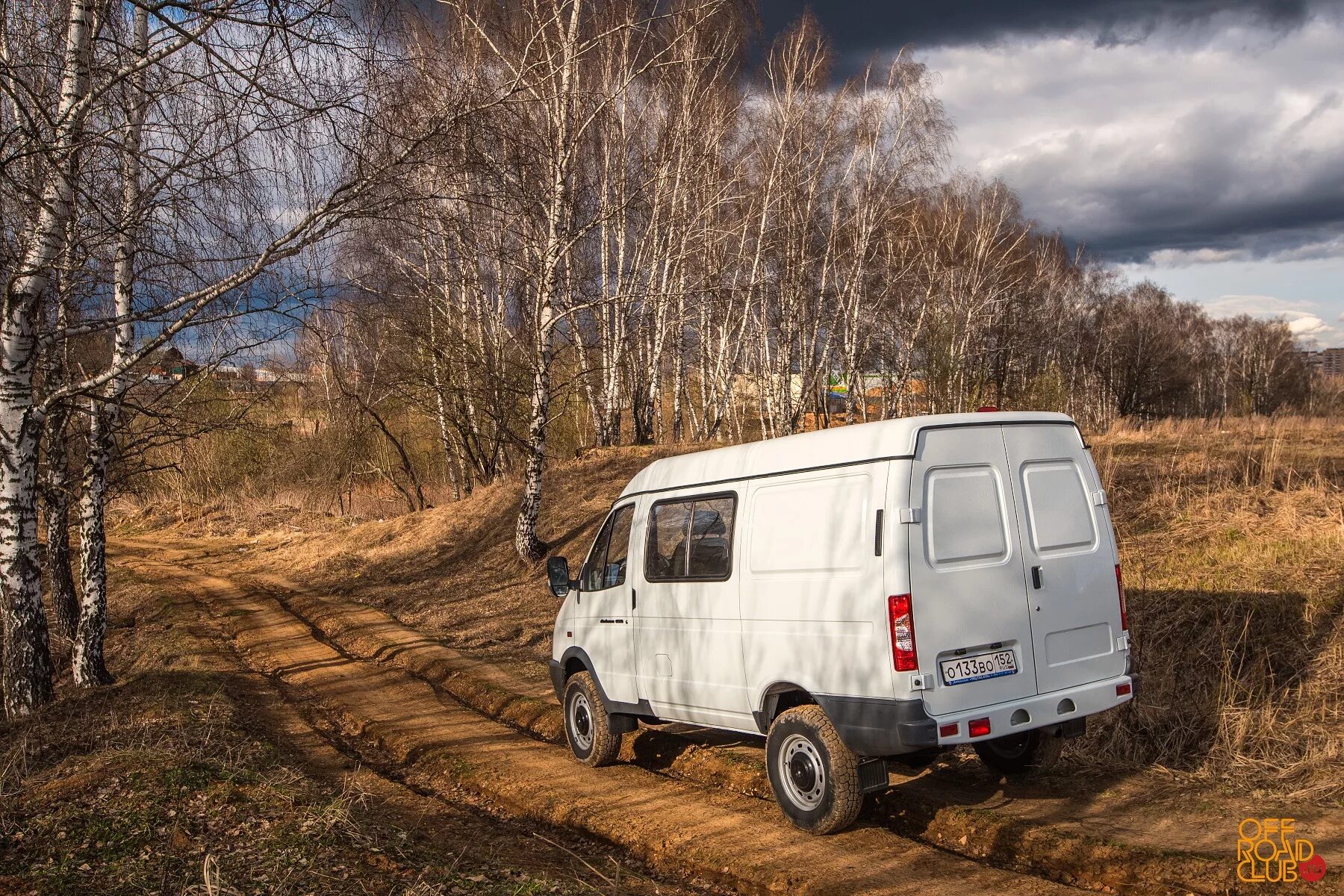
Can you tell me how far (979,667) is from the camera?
5.35 meters

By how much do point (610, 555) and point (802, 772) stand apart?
2.70m

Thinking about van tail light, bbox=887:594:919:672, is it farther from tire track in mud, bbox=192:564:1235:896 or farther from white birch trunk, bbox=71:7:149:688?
white birch trunk, bbox=71:7:149:688

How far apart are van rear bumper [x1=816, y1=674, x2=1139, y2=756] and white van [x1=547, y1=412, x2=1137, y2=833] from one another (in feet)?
0.03

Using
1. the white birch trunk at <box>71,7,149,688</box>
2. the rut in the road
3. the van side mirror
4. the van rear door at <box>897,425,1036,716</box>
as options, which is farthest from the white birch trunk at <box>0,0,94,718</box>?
the van rear door at <box>897,425,1036,716</box>

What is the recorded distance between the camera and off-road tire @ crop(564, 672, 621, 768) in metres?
7.74

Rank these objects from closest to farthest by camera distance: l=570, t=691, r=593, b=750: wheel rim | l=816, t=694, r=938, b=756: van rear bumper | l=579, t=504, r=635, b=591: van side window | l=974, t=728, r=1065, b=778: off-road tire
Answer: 1. l=816, t=694, r=938, b=756: van rear bumper
2. l=974, t=728, r=1065, b=778: off-road tire
3. l=579, t=504, r=635, b=591: van side window
4. l=570, t=691, r=593, b=750: wheel rim

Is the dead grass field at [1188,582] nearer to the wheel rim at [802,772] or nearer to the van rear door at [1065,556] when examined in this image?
the van rear door at [1065,556]

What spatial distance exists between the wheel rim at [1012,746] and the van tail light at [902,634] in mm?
1901

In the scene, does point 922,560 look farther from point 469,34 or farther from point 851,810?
point 469,34

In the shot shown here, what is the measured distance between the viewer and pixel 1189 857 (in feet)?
16.4

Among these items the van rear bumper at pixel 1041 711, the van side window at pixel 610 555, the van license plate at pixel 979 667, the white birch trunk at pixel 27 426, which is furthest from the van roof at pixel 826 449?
the white birch trunk at pixel 27 426

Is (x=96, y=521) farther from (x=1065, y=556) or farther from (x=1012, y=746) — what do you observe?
(x=1065, y=556)

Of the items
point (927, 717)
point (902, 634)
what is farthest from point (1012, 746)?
point (902, 634)

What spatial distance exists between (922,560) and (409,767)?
5.15 metres
